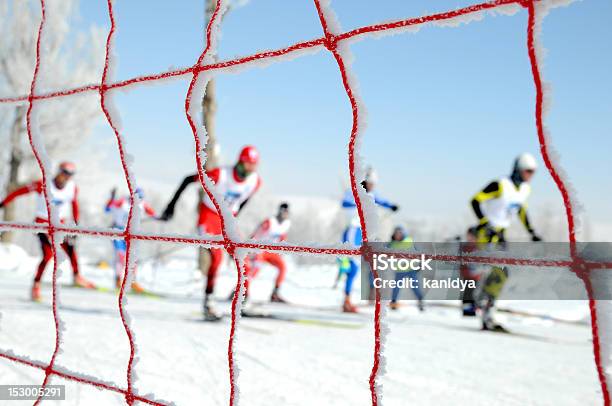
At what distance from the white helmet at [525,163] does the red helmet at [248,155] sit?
6.77ft

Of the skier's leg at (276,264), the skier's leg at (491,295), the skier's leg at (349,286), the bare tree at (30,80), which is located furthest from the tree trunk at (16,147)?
the skier's leg at (491,295)

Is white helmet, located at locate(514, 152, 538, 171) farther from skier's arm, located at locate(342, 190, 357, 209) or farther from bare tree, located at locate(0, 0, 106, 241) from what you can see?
bare tree, located at locate(0, 0, 106, 241)

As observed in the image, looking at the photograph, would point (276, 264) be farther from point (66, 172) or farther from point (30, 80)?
point (30, 80)

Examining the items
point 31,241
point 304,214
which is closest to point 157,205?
point 304,214

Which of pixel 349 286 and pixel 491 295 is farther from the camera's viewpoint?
→ pixel 349 286

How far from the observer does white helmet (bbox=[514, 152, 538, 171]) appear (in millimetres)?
4070

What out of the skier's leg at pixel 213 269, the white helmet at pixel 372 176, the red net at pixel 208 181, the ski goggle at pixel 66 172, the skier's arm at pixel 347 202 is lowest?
the skier's leg at pixel 213 269

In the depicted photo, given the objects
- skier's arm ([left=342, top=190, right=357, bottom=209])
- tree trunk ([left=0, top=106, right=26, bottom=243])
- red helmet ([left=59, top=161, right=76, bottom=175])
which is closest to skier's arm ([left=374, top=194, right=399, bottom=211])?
skier's arm ([left=342, top=190, right=357, bottom=209])

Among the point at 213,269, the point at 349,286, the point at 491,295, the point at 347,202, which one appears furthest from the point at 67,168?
the point at 491,295

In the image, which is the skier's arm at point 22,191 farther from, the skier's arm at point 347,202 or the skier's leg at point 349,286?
the skier's leg at point 349,286

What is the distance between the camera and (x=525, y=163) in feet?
13.4

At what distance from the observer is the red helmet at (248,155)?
12.8 ft

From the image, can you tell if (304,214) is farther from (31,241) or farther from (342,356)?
(342,356)

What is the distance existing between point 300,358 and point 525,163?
2645 millimetres
